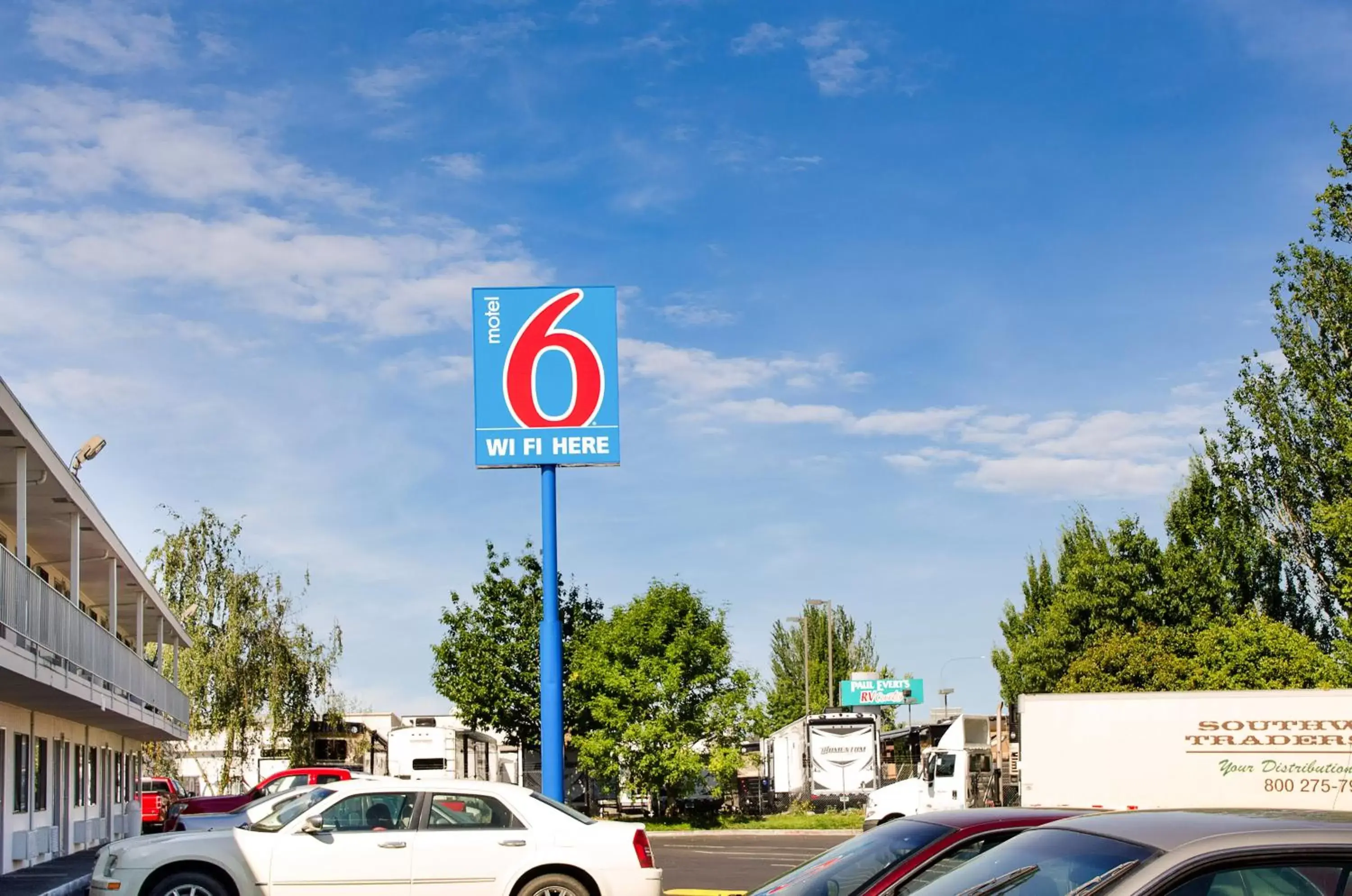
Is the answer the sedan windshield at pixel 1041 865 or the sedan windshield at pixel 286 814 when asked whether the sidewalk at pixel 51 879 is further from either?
the sedan windshield at pixel 1041 865

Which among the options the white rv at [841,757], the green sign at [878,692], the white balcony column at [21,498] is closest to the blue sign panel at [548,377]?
the white balcony column at [21,498]

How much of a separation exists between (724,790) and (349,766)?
1373cm

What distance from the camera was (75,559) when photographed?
25406 millimetres

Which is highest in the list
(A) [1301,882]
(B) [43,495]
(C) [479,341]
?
(C) [479,341]

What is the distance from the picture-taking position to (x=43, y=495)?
2659 cm

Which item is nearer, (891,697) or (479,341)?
(479,341)

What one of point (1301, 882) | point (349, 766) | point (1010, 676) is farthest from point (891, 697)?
point (1301, 882)

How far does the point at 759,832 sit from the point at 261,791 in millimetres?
16838

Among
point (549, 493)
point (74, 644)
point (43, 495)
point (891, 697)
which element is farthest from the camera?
point (891, 697)

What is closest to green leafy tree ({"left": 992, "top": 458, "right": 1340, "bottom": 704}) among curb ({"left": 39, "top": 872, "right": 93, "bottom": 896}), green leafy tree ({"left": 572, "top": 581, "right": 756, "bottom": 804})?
green leafy tree ({"left": 572, "top": 581, "right": 756, "bottom": 804})

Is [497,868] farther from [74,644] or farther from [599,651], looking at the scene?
[599,651]

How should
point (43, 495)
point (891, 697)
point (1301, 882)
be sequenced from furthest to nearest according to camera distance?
point (891, 697), point (43, 495), point (1301, 882)

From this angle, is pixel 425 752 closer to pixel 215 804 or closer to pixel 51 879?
pixel 215 804

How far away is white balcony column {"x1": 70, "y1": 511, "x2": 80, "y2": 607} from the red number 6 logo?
850 cm
